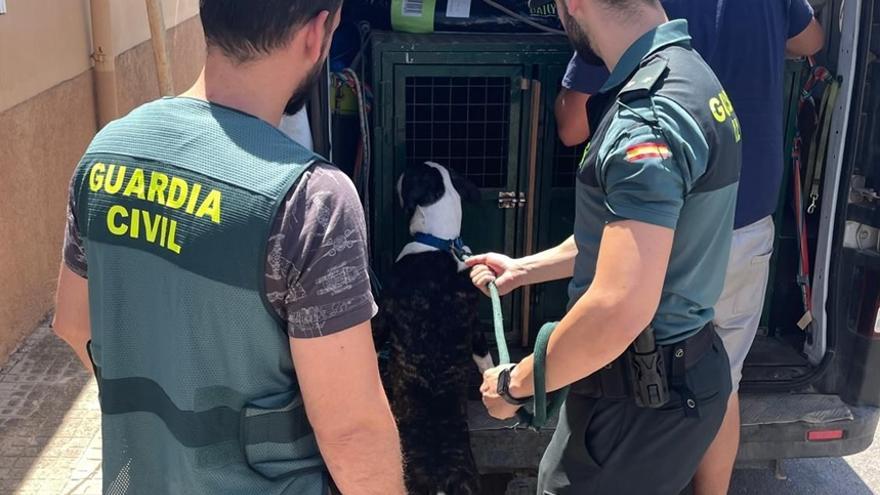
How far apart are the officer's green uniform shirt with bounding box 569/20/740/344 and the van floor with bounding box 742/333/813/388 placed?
1333 millimetres

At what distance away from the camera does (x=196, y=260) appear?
5.04 ft

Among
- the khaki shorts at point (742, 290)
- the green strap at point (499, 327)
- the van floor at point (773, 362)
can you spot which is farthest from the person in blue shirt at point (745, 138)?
the green strap at point (499, 327)

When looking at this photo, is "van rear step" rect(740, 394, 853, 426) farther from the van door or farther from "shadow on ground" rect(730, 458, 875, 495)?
"shadow on ground" rect(730, 458, 875, 495)

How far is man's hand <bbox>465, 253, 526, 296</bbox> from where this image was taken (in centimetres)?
288

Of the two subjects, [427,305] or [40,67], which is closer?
[427,305]

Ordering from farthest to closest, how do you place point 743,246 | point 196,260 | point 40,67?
point 40,67, point 743,246, point 196,260

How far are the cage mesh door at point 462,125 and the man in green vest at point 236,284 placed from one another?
2.02m

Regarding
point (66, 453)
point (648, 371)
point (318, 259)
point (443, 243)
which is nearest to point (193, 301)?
point (318, 259)

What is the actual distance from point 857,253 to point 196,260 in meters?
2.58

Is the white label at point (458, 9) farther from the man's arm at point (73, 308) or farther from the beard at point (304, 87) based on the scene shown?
the man's arm at point (73, 308)

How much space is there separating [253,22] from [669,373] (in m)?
1.32

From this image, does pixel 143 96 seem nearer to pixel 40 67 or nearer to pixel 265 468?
pixel 40 67

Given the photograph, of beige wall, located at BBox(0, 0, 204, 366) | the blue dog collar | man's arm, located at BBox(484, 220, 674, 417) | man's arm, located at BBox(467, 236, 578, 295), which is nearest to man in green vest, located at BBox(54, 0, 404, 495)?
man's arm, located at BBox(484, 220, 674, 417)

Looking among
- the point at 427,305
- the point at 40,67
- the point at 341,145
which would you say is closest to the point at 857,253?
the point at 427,305
